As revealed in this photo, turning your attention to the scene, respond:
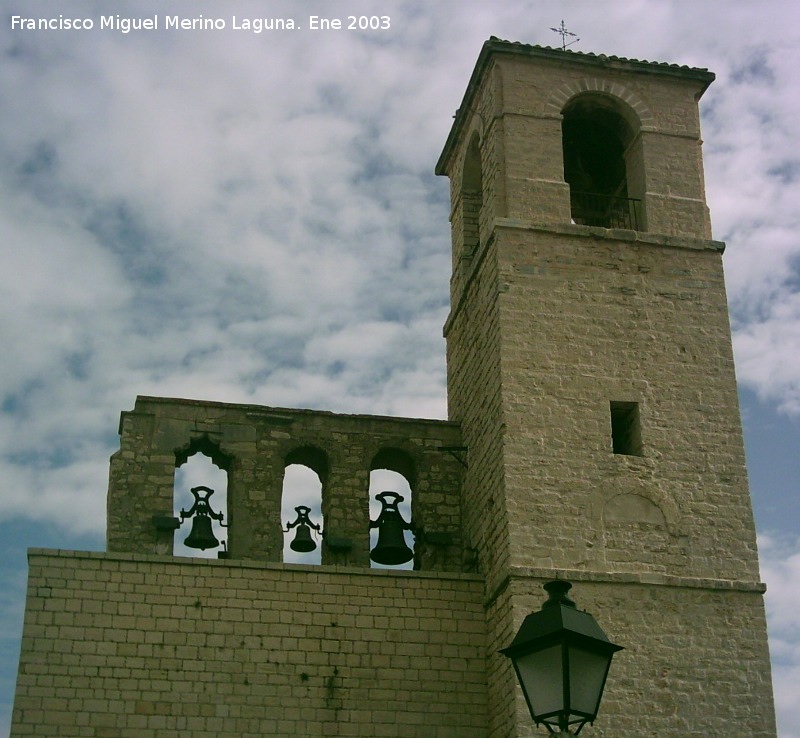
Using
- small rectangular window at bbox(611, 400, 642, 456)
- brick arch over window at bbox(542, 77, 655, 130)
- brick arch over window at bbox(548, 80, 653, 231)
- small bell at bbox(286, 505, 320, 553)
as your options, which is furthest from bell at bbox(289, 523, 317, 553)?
brick arch over window at bbox(542, 77, 655, 130)

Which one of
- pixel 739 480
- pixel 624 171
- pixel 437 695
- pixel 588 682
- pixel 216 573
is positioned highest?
pixel 624 171

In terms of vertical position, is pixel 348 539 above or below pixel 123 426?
below

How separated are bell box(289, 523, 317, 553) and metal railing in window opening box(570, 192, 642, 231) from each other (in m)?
5.49

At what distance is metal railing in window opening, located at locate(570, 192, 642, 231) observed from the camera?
17.4 m

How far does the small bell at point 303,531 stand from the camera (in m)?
15.8

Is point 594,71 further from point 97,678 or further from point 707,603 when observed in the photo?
point 97,678

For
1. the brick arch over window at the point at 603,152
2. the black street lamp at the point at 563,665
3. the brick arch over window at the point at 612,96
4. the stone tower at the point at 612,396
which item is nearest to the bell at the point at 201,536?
the stone tower at the point at 612,396

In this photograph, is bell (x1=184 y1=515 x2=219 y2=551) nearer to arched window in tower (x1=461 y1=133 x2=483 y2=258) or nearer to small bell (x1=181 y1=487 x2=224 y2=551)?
small bell (x1=181 y1=487 x2=224 y2=551)

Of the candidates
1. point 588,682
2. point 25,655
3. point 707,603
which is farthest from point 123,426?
point 588,682

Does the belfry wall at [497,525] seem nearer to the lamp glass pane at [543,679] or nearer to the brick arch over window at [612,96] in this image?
the brick arch over window at [612,96]

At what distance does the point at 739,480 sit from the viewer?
50.7ft

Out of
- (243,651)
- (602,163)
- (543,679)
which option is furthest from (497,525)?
(543,679)

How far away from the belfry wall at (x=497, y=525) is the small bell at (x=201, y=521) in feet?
0.73

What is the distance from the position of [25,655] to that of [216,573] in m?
2.15
